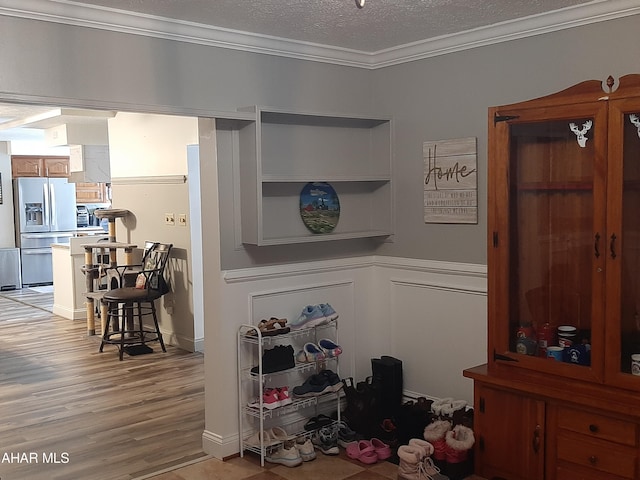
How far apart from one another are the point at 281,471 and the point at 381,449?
568 mm

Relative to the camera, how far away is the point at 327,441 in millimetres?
3867

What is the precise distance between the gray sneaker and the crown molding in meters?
2.20

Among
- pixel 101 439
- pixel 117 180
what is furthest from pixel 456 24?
pixel 117 180

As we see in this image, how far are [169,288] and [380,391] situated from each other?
2968 mm

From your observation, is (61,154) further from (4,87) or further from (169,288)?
(4,87)

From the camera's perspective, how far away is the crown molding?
9.93 feet

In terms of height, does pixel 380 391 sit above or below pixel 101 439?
above

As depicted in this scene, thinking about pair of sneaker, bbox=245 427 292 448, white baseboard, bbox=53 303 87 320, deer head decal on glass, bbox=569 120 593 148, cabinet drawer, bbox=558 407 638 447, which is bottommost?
pair of sneaker, bbox=245 427 292 448

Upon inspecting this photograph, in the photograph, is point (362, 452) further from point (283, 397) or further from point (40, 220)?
point (40, 220)

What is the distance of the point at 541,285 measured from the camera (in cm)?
323

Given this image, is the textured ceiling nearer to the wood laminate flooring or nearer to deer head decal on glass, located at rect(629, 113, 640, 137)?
deer head decal on glass, located at rect(629, 113, 640, 137)

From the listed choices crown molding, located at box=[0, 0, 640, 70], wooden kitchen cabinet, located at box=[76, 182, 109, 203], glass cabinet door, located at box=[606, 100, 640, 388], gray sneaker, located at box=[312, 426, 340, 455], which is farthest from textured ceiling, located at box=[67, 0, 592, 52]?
wooden kitchen cabinet, located at box=[76, 182, 109, 203]

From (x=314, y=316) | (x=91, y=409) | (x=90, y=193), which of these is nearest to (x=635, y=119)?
(x=314, y=316)

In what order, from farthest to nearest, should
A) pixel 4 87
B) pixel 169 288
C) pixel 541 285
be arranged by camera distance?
1. pixel 169 288
2. pixel 541 285
3. pixel 4 87
